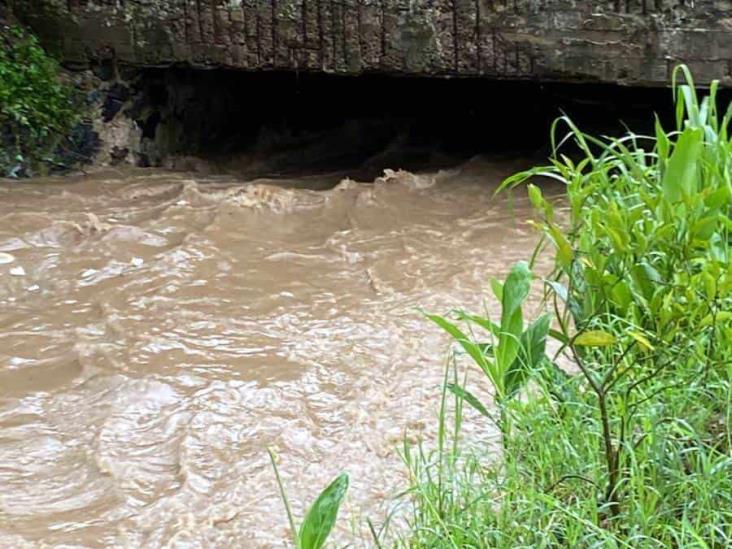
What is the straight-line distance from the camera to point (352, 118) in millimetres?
6609

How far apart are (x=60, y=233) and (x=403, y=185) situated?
1683 mm

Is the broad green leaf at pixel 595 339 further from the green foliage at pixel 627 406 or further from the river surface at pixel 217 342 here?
the river surface at pixel 217 342

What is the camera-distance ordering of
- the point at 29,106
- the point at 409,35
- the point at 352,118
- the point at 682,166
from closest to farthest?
the point at 682,166 < the point at 409,35 < the point at 29,106 < the point at 352,118

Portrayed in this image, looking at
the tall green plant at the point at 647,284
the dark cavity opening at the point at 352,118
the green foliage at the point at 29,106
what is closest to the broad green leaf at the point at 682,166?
the tall green plant at the point at 647,284

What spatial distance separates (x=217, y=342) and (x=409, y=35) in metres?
2.20

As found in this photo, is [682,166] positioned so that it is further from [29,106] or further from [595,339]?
[29,106]

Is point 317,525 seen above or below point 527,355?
below

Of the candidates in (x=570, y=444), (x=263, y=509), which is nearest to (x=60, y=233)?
(x=263, y=509)

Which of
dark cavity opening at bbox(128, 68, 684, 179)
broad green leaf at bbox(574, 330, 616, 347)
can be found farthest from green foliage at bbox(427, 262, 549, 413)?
dark cavity opening at bbox(128, 68, 684, 179)

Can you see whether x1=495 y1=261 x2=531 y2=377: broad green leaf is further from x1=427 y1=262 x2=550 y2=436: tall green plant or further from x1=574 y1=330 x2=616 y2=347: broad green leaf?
x1=574 y1=330 x2=616 y2=347: broad green leaf

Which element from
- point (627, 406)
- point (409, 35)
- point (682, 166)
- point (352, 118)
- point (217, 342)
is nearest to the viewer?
point (627, 406)

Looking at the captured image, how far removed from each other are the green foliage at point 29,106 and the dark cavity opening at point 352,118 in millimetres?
470

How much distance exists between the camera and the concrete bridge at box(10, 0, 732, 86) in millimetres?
4555

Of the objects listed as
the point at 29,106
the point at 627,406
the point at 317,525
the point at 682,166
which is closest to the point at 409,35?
the point at 29,106
